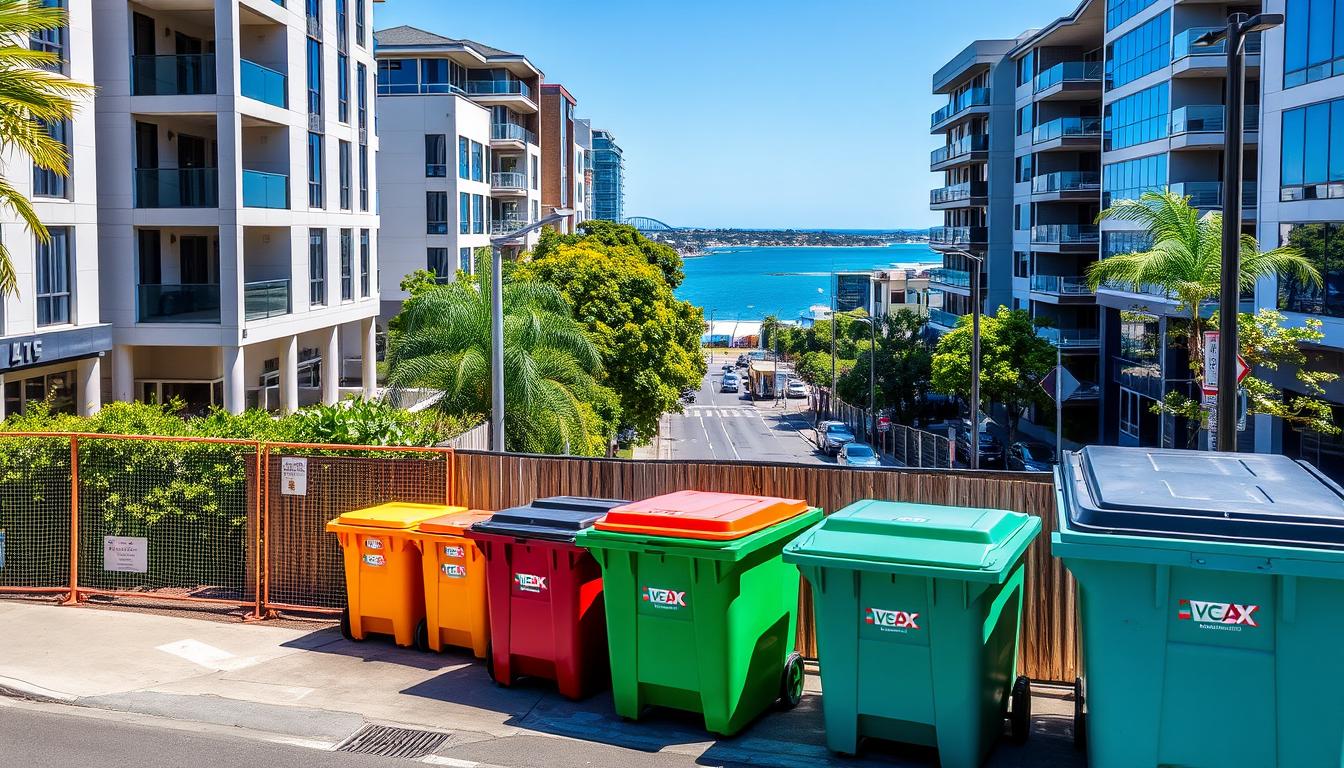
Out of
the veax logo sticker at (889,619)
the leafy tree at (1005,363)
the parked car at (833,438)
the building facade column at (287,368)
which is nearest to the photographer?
the veax logo sticker at (889,619)

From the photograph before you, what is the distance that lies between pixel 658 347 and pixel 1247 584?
34.9m

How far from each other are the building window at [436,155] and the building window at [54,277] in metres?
29.6

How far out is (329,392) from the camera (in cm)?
3288

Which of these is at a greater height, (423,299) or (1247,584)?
(423,299)

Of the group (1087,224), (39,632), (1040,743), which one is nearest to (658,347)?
(1087,224)

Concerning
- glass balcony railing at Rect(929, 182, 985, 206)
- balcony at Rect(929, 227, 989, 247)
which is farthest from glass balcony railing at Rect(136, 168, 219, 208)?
glass balcony railing at Rect(929, 182, 985, 206)

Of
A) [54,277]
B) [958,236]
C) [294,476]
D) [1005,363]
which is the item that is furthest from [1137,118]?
[294,476]

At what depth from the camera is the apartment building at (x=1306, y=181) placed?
83.1ft

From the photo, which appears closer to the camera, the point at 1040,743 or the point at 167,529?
the point at 1040,743

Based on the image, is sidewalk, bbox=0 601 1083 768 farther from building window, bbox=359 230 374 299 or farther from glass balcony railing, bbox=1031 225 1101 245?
glass balcony railing, bbox=1031 225 1101 245

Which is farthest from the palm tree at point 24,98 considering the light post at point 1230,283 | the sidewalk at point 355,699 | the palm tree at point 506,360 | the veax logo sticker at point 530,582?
the light post at point 1230,283

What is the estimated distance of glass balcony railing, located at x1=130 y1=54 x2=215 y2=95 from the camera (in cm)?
2533

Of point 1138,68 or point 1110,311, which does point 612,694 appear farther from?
point 1110,311

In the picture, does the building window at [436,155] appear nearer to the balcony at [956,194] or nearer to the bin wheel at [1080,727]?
the balcony at [956,194]
